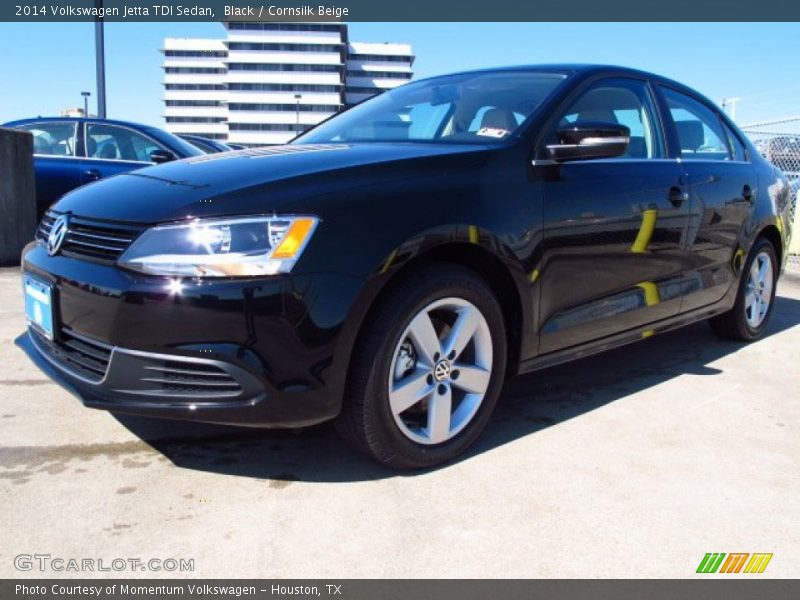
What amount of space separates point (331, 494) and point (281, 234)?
0.91 m

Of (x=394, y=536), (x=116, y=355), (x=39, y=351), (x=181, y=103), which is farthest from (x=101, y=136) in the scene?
(x=181, y=103)

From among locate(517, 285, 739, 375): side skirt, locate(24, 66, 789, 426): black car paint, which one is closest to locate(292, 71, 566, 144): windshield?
locate(24, 66, 789, 426): black car paint

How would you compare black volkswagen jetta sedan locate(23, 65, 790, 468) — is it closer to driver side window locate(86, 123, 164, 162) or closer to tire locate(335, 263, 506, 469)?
tire locate(335, 263, 506, 469)

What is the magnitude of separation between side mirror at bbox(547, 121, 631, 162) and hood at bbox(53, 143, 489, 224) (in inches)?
13.5

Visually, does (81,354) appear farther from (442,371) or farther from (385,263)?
(442,371)

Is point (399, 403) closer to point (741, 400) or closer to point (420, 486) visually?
point (420, 486)

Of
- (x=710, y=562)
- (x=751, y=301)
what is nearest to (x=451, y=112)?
(x=710, y=562)

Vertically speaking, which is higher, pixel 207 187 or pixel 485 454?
pixel 207 187

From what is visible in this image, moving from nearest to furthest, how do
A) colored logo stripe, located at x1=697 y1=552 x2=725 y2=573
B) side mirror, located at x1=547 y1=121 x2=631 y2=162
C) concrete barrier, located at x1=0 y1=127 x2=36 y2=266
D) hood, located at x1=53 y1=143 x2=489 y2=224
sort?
colored logo stripe, located at x1=697 y1=552 x2=725 y2=573, hood, located at x1=53 y1=143 x2=489 y2=224, side mirror, located at x1=547 y1=121 x2=631 y2=162, concrete barrier, located at x1=0 y1=127 x2=36 y2=266

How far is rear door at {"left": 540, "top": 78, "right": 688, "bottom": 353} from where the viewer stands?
9.61ft

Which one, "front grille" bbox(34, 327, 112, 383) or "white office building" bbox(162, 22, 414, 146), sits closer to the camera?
"front grille" bbox(34, 327, 112, 383)

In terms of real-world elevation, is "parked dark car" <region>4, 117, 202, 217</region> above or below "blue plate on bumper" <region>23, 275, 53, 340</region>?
above

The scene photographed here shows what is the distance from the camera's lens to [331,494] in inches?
94.8
